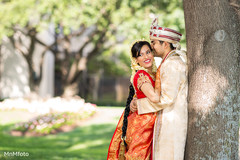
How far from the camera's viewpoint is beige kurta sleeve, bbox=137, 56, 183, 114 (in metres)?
3.57

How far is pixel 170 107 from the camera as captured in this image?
3.64m

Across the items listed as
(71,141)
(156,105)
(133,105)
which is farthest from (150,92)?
(71,141)

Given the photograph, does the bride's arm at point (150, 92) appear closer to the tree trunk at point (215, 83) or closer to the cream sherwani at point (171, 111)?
the cream sherwani at point (171, 111)

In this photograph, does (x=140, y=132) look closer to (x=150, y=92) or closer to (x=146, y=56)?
(x=150, y=92)

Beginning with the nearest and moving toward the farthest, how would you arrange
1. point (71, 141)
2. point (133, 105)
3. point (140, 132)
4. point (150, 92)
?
point (150, 92) < point (140, 132) < point (133, 105) < point (71, 141)

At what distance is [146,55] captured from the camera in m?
3.87

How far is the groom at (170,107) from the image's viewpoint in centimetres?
359

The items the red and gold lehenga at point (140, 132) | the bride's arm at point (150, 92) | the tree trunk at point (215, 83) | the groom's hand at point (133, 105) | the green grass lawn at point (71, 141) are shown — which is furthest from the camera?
the green grass lawn at point (71, 141)

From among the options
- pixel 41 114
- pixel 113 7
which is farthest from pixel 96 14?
pixel 41 114

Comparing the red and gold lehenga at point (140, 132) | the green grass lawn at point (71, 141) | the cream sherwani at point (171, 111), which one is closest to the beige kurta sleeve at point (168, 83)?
the cream sherwani at point (171, 111)

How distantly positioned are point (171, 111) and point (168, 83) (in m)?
0.30

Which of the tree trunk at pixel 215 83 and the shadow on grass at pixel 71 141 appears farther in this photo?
the shadow on grass at pixel 71 141

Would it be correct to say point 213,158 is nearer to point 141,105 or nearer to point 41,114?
point 141,105

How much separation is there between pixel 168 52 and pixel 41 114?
994 cm
